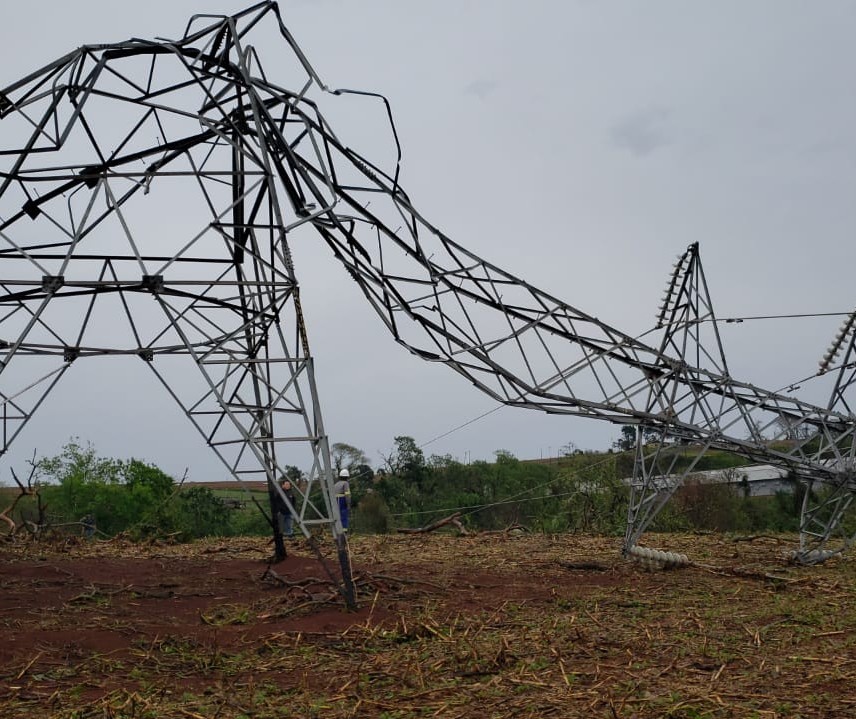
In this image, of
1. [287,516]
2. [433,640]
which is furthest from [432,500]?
[433,640]

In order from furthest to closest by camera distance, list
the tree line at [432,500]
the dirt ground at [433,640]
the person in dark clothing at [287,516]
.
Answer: the tree line at [432,500] < the person in dark clothing at [287,516] < the dirt ground at [433,640]

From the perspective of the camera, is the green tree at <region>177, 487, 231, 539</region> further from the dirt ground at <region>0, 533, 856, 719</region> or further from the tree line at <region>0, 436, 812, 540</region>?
the dirt ground at <region>0, 533, 856, 719</region>

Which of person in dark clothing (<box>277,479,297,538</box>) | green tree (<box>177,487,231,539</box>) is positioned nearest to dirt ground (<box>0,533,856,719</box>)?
person in dark clothing (<box>277,479,297,538</box>)

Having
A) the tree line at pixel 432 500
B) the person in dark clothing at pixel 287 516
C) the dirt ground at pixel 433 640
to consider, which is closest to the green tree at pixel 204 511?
the tree line at pixel 432 500

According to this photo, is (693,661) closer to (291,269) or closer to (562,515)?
(291,269)

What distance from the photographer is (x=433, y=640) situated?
347 inches

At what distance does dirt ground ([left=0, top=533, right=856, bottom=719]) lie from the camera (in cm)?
691

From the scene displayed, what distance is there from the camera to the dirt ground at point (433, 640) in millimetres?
6910

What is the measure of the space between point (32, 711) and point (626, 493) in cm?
2259

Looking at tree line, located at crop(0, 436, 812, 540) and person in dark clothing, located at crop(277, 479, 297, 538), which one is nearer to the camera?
person in dark clothing, located at crop(277, 479, 297, 538)

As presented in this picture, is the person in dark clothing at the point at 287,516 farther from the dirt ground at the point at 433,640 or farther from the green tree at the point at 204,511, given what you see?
the green tree at the point at 204,511

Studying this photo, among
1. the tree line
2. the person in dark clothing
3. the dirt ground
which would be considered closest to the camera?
the dirt ground

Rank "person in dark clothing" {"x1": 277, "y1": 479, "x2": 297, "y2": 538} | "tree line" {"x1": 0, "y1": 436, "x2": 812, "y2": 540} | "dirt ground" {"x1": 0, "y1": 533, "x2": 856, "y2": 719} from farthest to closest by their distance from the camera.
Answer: "tree line" {"x1": 0, "y1": 436, "x2": 812, "y2": 540} < "person in dark clothing" {"x1": 277, "y1": 479, "x2": 297, "y2": 538} < "dirt ground" {"x1": 0, "y1": 533, "x2": 856, "y2": 719}

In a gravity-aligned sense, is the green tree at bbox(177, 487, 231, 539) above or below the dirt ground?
above
